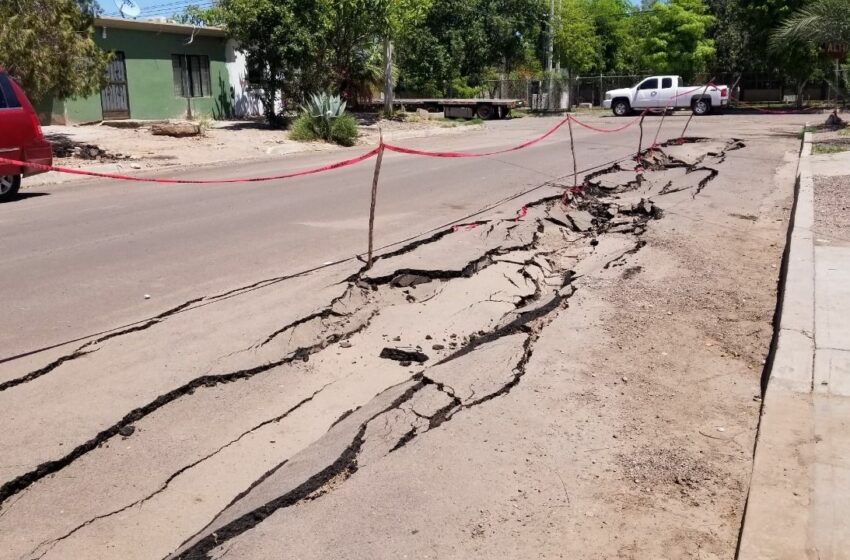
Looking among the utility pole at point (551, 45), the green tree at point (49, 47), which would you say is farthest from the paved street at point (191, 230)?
the utility pole at point (551, 45)

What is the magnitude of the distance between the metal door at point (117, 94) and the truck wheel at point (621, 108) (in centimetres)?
2287

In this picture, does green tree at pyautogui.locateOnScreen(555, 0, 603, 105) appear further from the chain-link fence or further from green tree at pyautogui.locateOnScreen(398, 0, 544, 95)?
green tree at pyautogui.locateOnScreen(398, 0, 544, 95)

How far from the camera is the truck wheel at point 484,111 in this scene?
1506 inches

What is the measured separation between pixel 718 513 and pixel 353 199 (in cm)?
900

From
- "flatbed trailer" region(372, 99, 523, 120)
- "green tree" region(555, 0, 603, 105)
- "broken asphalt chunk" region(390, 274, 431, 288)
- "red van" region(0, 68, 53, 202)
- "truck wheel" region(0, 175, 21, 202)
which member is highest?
"green tree" region(555, 0, 603, 105)

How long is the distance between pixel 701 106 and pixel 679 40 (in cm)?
759

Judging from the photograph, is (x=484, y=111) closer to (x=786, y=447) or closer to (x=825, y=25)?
(x=825, y=25)

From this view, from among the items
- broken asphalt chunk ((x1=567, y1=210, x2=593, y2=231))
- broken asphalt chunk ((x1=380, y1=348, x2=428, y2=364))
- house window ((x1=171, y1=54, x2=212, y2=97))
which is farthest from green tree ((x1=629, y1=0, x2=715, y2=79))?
broken asphalt chunk ((x1=380, y1=348, x2=428, y2=364))

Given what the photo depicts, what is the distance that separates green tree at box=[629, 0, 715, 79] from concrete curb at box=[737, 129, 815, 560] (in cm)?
3872

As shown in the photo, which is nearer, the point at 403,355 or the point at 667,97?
the point at 403,355

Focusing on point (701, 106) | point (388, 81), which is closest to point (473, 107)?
point (388, 81)

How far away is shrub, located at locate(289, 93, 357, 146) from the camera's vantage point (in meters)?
23.2

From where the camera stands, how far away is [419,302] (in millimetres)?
6738

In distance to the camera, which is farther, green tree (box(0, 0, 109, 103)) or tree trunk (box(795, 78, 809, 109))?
tree trunk (box(795, 78, 809, 109))
